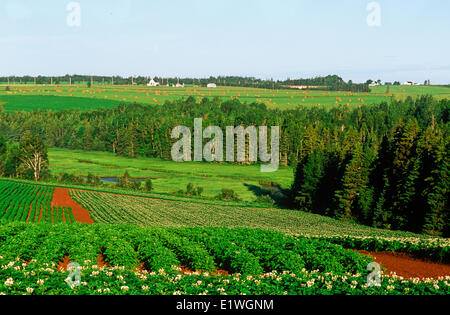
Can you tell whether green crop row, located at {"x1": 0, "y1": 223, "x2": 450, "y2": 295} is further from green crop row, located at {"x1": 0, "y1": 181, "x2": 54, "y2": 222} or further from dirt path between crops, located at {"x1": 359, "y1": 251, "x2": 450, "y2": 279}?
green crop row, located at {"x1": 0, "y1": 181, "x2": 54, "y2": 222}

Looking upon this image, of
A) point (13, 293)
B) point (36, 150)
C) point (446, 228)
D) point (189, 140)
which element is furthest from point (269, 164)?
point (13, 293)

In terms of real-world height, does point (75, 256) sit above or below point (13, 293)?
below

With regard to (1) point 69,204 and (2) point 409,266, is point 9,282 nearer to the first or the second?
(2) point 409,266

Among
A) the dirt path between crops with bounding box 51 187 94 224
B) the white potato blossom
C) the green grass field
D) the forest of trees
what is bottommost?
the green grass field

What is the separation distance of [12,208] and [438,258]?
51384 mm

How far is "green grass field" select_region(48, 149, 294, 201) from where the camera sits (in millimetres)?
100250

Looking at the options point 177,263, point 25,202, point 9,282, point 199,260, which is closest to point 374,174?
point 25,202

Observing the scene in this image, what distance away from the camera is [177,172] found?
120875 mm

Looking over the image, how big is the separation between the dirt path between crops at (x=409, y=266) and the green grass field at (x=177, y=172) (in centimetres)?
5979

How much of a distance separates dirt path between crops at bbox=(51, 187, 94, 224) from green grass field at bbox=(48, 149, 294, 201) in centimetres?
1922

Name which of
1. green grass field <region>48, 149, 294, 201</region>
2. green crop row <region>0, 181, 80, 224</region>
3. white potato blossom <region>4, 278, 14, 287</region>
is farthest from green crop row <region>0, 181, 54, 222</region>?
white potato blossom <region>4, 278, 14, 287</region>

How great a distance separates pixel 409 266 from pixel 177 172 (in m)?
96.0

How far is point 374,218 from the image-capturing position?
6281 centimetres
